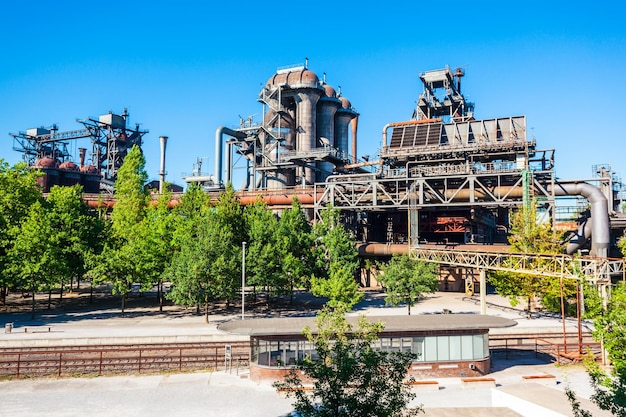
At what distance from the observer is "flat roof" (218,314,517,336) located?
2239 cm

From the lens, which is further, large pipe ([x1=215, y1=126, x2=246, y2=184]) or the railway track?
large pipe ([x1=215, y1=126, x2=246, y2=184])

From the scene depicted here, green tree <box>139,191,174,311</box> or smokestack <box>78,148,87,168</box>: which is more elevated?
smokestack <box>78,148,87,168</box>

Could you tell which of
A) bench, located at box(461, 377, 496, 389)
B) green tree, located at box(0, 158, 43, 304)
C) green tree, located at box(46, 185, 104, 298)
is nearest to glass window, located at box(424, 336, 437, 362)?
bench, located at box(461, 377, 496, 389)

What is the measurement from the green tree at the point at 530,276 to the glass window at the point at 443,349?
15.6 metres

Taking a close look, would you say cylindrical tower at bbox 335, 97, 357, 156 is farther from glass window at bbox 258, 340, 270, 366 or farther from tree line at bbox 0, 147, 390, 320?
glass window at bbox 258, 340, 270, 366

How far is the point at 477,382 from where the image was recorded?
22016mm

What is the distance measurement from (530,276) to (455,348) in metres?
15.8

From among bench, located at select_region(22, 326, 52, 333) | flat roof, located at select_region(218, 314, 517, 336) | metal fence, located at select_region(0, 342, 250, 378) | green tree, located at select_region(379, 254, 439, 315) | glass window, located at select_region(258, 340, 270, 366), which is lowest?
metal fence, located at select_region(0, 342, 250, 378)

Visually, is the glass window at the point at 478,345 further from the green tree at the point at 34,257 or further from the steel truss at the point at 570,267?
the green tree at the point at 34,257

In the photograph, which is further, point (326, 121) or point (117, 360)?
point (326, 121)

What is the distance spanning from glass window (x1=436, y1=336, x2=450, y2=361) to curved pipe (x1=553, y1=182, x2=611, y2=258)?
28417 mm

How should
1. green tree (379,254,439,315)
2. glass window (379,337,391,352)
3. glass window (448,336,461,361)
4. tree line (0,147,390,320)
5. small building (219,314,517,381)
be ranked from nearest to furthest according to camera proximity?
1. small building (219,314,517,381)
2. glass window (379,337,391,352)
3. glass window (448,336,461,361)
4. tree line (0,147,390,320)
5. green tree (379,254,439,315)

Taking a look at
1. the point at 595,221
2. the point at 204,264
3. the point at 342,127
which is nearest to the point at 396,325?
the point at 204,264

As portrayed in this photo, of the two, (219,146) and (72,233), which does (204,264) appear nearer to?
(72,233)
